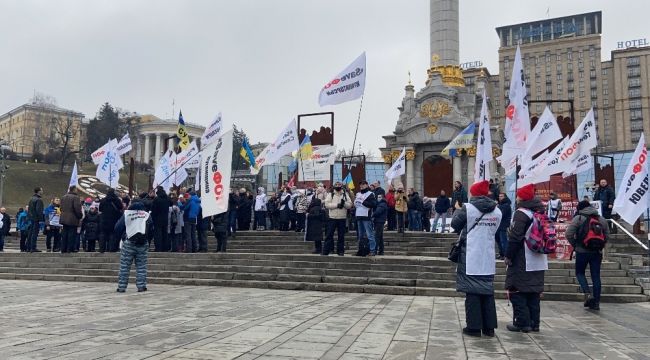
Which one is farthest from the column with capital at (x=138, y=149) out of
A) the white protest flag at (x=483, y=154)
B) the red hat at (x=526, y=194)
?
the red hat at (x=526, y=194)

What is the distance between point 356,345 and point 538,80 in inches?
4456

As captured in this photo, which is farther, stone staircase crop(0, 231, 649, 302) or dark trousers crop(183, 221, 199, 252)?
dark trousers crop(183, 221, 199, 252)

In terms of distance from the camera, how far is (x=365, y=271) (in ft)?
40.9

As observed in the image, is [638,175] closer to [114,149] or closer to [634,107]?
[114,149]

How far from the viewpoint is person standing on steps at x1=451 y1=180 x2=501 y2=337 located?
6.66 metres

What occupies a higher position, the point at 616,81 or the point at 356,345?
the point at 616,81

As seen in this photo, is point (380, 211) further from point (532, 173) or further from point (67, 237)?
point (67, 237)

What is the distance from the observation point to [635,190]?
11.2 m

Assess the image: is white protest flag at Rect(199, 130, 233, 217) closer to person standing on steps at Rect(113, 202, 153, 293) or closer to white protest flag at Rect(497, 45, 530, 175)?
person standing on steps at Rect(113, 202, 153, 293)

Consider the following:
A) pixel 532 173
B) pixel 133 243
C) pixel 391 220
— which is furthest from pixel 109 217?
pixel 532 173

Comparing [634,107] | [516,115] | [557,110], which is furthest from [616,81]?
[516,115]

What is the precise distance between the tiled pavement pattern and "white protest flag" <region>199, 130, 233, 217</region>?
81.3 inches

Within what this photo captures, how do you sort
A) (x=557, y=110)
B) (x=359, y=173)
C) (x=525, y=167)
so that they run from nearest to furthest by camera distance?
(x=525, y=167), (x=359, y=173), (x=557, y=110)

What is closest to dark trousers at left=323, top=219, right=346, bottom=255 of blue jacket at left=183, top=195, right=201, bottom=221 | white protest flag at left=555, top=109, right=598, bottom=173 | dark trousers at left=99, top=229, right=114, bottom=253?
blue jacket at left=183, top=195, right=201, bottom=221
